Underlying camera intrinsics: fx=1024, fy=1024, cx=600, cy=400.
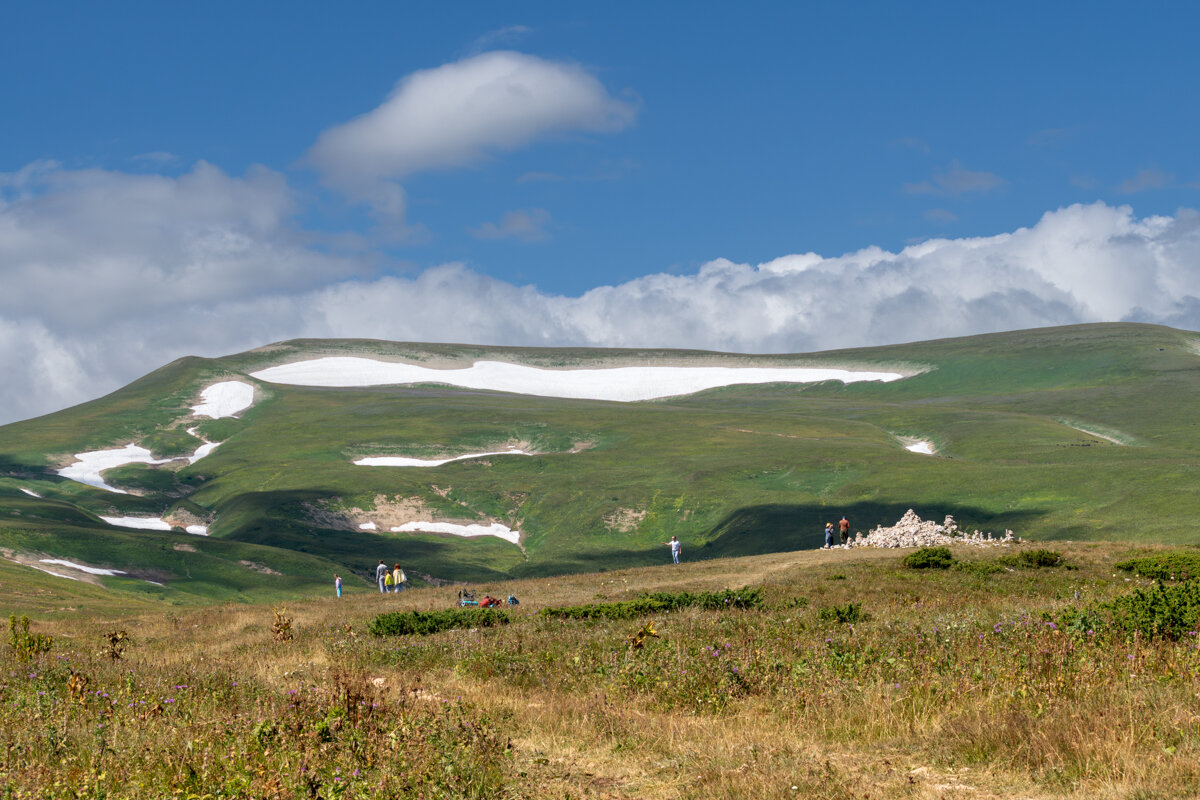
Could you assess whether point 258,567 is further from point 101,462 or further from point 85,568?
point 101,462

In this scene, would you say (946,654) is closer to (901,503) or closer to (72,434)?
(901,503)

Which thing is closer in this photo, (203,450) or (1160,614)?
(1160,614)

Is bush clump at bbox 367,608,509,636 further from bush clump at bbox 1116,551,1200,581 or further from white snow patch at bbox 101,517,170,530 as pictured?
white snow patch at bbox 101,517,170,530

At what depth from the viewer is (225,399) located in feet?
605

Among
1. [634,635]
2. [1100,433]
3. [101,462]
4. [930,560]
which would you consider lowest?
[1100,433]

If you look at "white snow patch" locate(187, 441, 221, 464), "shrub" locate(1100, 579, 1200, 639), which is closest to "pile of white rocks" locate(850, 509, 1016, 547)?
"shrub" locate(1100, 579, 1200, 639)

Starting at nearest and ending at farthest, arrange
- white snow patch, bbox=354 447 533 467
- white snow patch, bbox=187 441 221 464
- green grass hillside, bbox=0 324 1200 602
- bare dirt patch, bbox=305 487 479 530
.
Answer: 1. green grass hillside, bbox=0 324 1200 602
2. bare dirt patch, bbox=305 487 479 530
3. white snow patch, bbox=354 447 533 467
4. white snow patch, bbox=187 441 221 464

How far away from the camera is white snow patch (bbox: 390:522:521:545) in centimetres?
10162

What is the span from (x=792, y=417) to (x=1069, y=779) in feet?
454

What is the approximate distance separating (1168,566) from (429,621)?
2232cm

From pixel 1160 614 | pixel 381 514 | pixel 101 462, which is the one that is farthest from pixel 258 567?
pixel 101 462

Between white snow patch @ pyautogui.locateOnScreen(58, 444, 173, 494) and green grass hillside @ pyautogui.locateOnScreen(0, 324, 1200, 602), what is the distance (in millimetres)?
2203

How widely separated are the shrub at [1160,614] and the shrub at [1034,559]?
20921mm

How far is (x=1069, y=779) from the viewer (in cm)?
879
